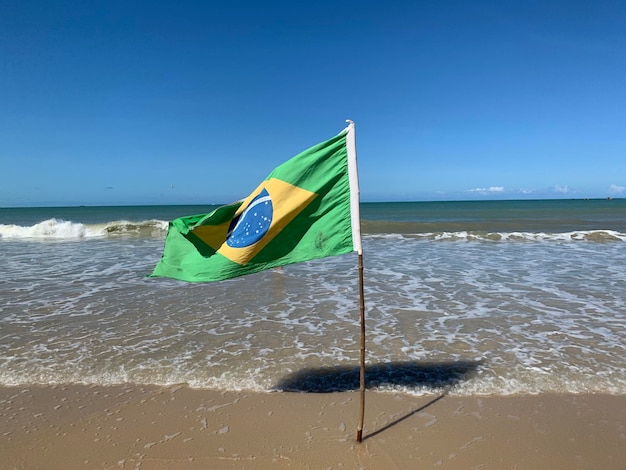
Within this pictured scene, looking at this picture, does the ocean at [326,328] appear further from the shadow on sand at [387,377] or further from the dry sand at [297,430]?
the dry sand at [297,430]

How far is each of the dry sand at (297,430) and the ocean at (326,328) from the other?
0.36 meters

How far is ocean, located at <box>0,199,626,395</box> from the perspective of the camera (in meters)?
5.48

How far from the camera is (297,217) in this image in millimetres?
4258

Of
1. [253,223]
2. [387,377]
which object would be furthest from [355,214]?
[387,377]

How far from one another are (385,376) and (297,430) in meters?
1.69

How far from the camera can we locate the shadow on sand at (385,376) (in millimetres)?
5203

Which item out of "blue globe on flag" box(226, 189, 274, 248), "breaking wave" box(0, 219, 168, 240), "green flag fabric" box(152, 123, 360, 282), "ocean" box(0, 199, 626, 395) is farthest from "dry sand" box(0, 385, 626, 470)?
"breaking wave" box(0, 219, 168, 240)

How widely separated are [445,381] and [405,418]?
1.16 meters

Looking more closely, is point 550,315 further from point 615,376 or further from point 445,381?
point 445,381

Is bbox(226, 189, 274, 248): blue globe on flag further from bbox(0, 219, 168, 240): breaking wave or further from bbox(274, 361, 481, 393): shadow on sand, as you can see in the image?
bbox(0, 219, 168, 240): breaking wave

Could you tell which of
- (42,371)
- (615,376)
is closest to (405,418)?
(615,376)

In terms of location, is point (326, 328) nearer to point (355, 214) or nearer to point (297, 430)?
point (297, 430)

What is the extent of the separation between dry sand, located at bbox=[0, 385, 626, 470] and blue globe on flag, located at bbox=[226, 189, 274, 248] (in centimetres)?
185

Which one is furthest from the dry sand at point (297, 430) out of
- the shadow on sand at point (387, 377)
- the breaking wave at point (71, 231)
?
the breaking wave at point (71, 231)
